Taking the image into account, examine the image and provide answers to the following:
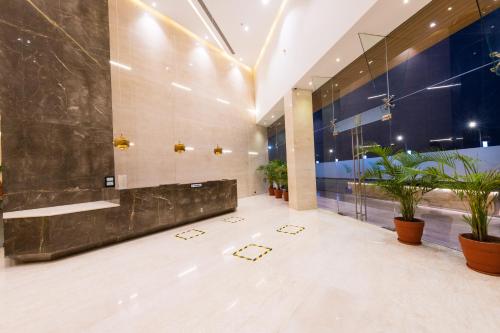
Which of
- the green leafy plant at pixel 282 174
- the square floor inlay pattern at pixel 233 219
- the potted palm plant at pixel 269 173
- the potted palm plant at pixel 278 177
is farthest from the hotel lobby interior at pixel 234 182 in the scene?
the potted palm plant at pixel 269 173

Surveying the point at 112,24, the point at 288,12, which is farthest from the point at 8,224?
the point at 288,12

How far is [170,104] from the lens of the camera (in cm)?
692

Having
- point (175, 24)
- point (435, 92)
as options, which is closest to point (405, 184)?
point (435, 92)

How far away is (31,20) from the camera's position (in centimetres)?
412

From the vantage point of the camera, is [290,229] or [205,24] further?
[205,24]

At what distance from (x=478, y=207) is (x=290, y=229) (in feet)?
9.47

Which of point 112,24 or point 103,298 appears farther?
point 112,24

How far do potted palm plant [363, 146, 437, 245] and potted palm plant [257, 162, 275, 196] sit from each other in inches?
229

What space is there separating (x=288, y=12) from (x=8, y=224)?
7889 millimetres

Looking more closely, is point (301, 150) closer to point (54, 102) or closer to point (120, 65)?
point (120, 65)

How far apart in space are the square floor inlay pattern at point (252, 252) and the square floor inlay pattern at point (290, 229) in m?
0.96

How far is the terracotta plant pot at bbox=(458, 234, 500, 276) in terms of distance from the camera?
2279 mm

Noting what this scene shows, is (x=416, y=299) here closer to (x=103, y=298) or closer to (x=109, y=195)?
(x=103, y=298)

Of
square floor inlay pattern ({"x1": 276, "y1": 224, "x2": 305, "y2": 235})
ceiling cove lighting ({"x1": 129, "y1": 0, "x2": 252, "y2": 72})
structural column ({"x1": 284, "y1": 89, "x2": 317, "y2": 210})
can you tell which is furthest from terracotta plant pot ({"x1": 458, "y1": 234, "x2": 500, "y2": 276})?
ceiling cove lighting ({"x1": 129, "y1": 0, "x2": 252, "y2": 72})
